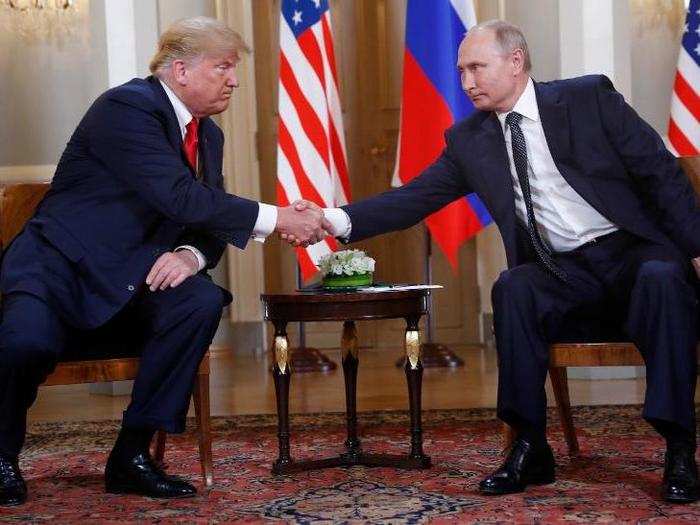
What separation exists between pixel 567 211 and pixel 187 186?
1068mm

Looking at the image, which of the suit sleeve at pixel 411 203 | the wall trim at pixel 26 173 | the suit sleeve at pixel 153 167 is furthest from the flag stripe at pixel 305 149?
the suit sleeve at pixel 153 167

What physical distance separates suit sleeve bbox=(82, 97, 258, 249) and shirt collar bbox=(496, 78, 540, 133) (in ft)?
2.64

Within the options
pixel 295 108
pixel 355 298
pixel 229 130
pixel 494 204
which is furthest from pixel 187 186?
pixel 229 130

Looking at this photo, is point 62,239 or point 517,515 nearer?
point 517,515

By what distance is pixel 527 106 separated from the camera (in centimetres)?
338

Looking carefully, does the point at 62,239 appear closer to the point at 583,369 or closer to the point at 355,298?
the point at 355,298

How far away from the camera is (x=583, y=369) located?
17.8 feet

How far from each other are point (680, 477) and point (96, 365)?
1534 millimetres

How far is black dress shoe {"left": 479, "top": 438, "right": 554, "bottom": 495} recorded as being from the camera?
9.90ft

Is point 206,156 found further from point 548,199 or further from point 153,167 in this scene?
point 548,199

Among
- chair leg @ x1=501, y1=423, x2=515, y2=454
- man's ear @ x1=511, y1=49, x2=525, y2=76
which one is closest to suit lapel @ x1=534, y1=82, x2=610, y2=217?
man's ear @ x1=511, y1=49, x2=525, y2=76

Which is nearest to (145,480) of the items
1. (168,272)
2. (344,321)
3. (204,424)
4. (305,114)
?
(204,424)

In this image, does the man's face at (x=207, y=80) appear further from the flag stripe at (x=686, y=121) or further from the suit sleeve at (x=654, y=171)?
the flag stripe at (x=686, y=121)

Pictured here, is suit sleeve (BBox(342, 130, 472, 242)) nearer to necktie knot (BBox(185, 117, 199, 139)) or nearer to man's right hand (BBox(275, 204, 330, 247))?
man's right hand (BBox(275, 204, 330, 247))
